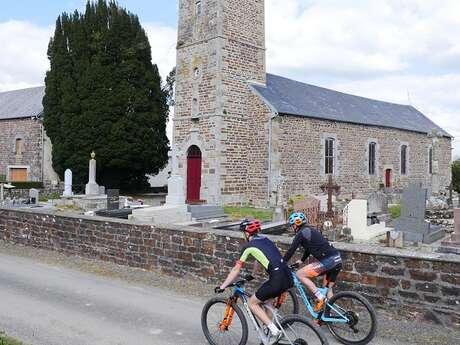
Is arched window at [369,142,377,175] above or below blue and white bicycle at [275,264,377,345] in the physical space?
above

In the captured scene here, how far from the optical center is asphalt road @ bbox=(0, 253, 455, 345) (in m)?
5.24

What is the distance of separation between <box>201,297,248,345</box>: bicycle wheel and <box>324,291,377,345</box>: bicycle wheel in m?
1.07

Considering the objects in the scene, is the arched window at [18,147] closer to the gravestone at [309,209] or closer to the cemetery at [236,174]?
the cemetery at [236,174]

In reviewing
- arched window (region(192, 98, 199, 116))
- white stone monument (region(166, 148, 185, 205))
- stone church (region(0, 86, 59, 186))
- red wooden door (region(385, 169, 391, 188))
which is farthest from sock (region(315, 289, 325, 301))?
stone church (region(0, 86, 59, 186))

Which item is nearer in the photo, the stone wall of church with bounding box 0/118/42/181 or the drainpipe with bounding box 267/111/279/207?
the drainpipe with bounding box 267/111/279/207

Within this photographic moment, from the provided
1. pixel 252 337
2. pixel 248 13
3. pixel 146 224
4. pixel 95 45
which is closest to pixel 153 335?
pixel 252 337

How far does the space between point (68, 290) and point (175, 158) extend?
8.47 metres

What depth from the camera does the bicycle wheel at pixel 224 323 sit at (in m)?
4.79

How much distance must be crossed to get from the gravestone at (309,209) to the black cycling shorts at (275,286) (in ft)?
32.2

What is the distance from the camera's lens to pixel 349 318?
4.98 m

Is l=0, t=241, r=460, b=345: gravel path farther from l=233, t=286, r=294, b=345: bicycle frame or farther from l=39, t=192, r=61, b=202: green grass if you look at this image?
l=39, t=192, r=61, b=202: green grass

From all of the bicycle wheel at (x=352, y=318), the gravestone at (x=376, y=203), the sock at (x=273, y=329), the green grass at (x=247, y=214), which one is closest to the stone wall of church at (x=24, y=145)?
the green grass at (x=247, y=214)

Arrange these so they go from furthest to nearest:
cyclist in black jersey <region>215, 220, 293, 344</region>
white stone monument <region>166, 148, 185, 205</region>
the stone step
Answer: the stone step < white stone monument <region>166, 148, 185, 205</region> < cyclist in black jersey <region>215, 220, 293, 344</region>

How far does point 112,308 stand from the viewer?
6.39 meters
